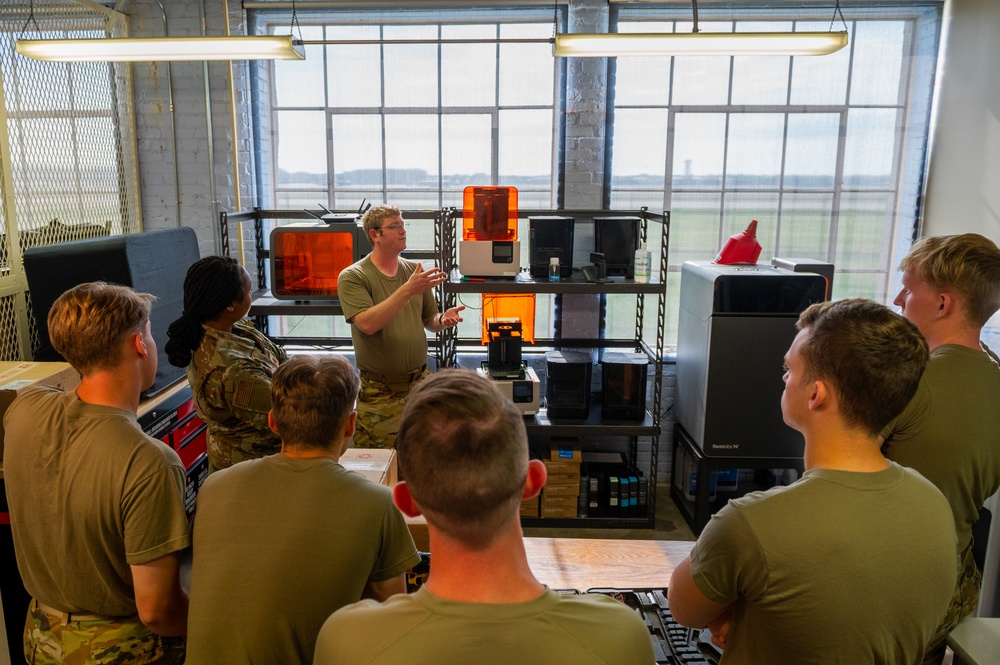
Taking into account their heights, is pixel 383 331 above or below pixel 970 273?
below

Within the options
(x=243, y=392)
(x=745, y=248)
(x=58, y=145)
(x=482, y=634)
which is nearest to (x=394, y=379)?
(x=243, y=392)

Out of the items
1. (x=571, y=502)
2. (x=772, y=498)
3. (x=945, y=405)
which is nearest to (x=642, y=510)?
(x=571, y=502)

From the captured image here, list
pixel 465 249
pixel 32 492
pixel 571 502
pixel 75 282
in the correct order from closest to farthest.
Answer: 1. pixel 32 492
2. pixel 75 282
3. pixel 465 249
4. pixel 571 502

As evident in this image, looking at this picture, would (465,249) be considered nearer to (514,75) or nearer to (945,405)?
(514,75)

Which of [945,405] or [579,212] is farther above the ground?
[579,212]

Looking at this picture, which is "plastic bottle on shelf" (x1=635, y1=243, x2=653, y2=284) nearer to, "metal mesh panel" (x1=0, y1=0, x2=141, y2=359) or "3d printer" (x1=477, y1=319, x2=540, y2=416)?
"3d printer" (x1=477, y1=319, x2=540, y2=416)

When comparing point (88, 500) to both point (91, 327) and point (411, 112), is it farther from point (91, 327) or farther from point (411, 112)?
point (411, 112)

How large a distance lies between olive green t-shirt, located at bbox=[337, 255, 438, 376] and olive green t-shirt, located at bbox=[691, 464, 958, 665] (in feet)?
7.09

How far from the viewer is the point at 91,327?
1.48m

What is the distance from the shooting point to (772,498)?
3.74ft

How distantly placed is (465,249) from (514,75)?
129cm

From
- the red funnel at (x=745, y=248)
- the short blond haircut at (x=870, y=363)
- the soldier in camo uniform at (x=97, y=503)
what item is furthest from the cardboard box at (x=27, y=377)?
the red funnel at (x=745, y=248)

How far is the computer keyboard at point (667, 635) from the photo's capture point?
1.53 meters

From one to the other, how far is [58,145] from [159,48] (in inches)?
35.9
